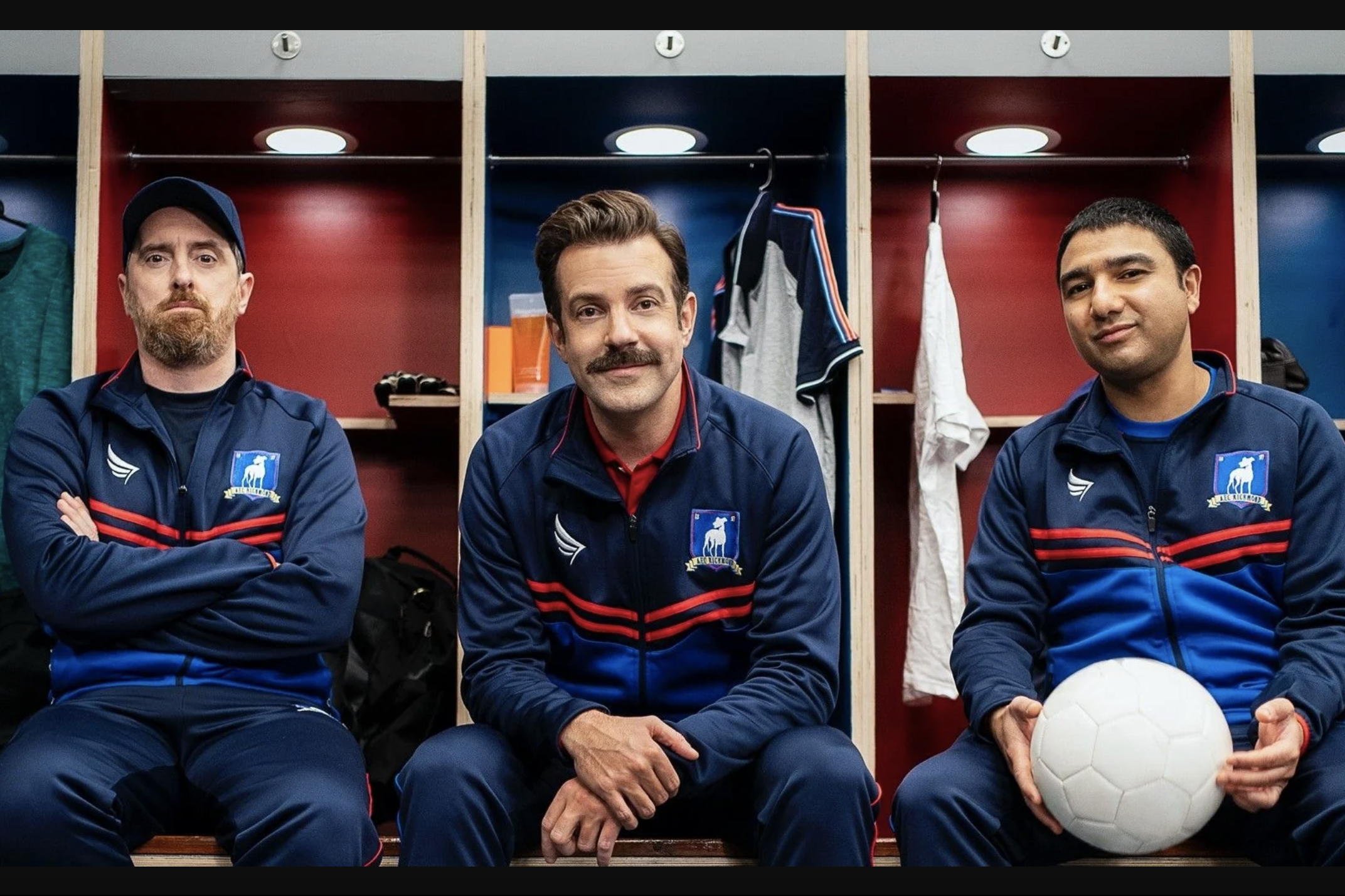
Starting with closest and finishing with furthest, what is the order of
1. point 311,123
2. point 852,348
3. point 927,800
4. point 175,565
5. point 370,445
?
point 927,800 < point 175,565 < point 852,348 < point 311,123 < point 370,445

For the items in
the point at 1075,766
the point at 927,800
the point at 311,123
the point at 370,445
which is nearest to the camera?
the point at 1075,766

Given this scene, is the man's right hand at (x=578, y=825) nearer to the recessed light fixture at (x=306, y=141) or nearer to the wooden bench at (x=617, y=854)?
the wooden bench at (x=617, y=854)

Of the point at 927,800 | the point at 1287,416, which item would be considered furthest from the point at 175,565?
the point at 1287,416

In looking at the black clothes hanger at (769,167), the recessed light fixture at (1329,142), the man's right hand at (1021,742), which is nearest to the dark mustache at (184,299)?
the black clothes hanger at (769,167)

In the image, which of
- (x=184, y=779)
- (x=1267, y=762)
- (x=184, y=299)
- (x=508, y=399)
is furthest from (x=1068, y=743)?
(x=184, y=299)

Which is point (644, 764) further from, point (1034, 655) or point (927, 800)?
point (1034, 655)

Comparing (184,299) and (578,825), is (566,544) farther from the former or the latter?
(184,299)

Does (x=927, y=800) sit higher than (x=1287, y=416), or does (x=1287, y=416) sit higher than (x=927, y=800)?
(x=1287, y=416)

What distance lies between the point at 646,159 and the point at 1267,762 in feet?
7.56

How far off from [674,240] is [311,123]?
4.87 feet

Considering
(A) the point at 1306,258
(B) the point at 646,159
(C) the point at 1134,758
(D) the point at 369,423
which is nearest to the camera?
(C) the point at 1134,758

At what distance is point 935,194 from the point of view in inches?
134

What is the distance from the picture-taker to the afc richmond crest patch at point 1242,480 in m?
2.19

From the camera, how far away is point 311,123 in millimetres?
3299
